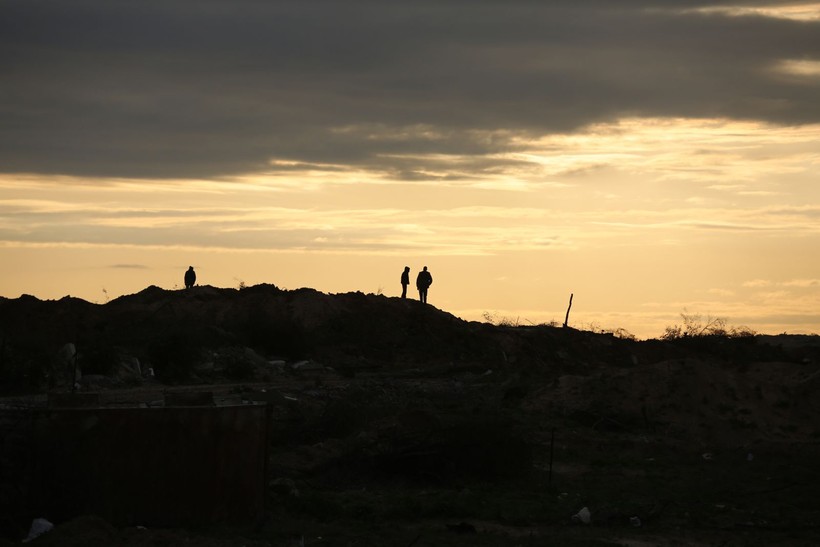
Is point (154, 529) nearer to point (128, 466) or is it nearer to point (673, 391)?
point (128, 466)

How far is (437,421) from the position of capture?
17828 mm

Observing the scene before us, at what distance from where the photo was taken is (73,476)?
10789mm

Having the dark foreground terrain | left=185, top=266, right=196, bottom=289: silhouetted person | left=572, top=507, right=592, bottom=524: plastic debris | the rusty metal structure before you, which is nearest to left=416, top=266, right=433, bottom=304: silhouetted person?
the dark foreground terrain

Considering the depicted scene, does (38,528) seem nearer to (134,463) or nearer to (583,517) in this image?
(134,463)

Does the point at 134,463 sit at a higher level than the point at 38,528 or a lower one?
higher

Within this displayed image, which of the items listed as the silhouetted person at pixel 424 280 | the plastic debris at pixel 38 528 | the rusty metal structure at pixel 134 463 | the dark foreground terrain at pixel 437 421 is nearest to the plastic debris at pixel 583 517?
the dark foreground terrain at pixel 437 421

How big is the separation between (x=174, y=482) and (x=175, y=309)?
3793 centimetres

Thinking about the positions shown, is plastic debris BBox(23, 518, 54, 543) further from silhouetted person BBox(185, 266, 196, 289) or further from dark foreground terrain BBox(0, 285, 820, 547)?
silhouetted person BBox(185, 266, 196, 289)

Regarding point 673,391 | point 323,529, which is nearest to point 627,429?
point 673,391

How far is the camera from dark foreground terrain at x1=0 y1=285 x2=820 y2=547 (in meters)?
12.5

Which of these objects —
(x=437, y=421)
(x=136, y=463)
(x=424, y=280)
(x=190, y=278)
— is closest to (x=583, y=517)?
(x=437, y=421)

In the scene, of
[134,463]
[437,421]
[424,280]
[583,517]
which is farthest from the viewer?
[424,280]

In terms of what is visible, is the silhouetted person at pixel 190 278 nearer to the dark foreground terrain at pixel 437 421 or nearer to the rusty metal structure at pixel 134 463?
the dark foreground terrain at pixel 437 421

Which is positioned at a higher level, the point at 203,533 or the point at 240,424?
the point at 240,424
